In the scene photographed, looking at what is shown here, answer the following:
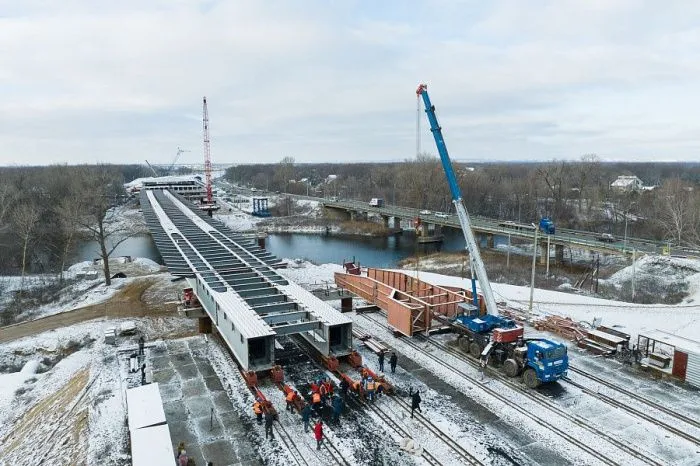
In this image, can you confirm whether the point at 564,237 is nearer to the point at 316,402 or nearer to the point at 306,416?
the point at 316,402

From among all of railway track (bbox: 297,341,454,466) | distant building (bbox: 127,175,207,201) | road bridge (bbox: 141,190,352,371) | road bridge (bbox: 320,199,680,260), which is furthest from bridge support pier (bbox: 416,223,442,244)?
distant building (bbox: 127,175,207,201)

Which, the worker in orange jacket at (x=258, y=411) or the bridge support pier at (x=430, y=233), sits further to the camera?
the bridge support pier at (x=430, y=233)

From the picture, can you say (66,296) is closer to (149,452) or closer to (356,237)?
(149,452)

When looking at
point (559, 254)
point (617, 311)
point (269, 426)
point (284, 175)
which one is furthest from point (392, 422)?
point (284, 175)

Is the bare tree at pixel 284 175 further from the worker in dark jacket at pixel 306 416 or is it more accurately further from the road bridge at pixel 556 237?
the worker in dark jacket at pixel 306 416

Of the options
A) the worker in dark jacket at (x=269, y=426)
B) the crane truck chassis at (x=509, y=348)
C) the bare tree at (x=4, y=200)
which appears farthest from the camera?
the bare tree at (x=4, y=200)

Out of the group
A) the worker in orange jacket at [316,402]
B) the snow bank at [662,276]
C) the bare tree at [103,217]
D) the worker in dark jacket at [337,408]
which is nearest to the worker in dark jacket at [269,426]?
the worker in orange jacket at [316,402]

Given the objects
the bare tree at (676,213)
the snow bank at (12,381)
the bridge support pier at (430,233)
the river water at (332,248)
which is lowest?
the river water at (332,248)
